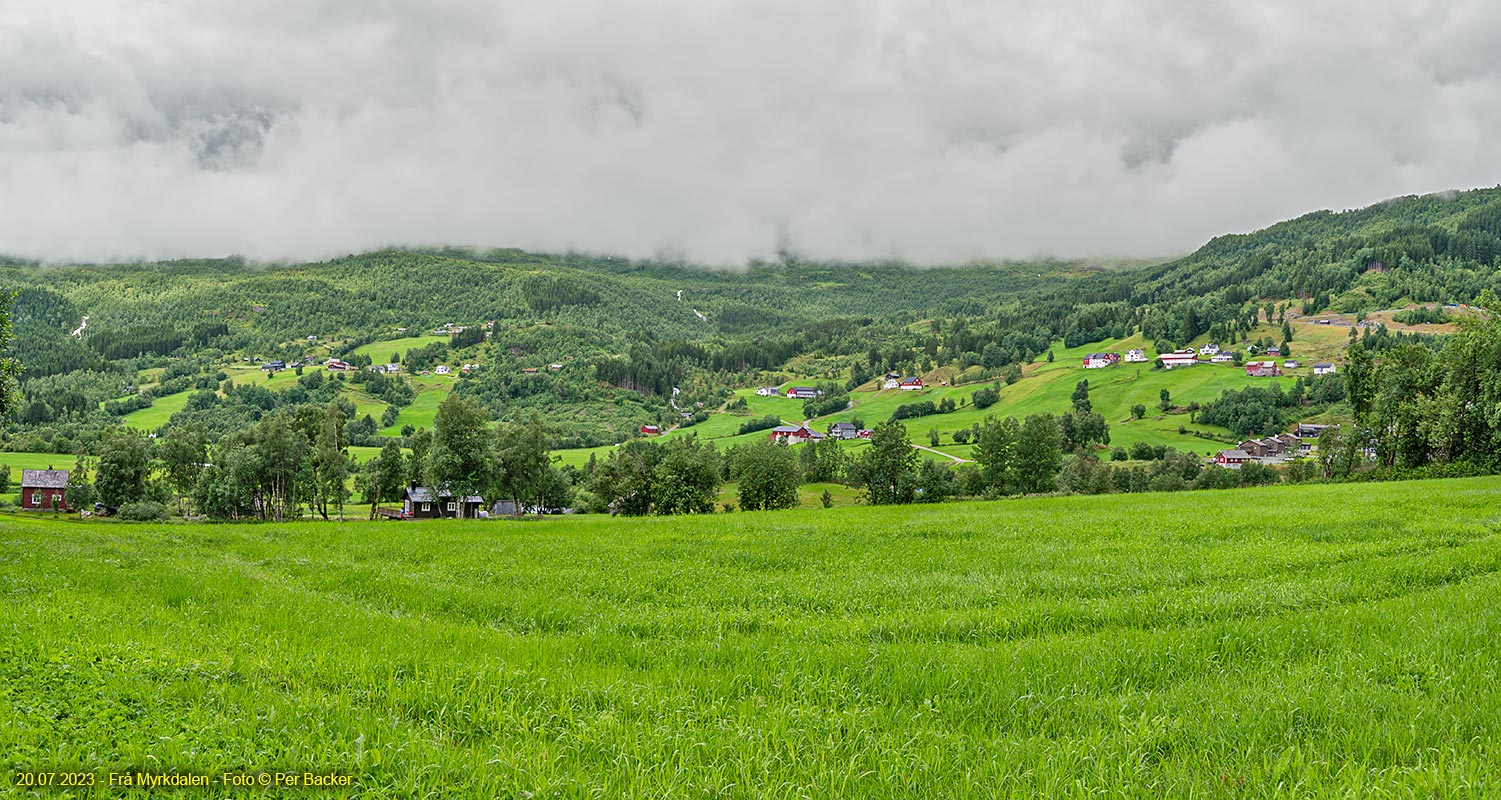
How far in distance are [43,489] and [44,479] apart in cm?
205

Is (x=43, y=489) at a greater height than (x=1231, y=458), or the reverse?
(x=43, y=489)

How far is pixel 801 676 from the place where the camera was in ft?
29.3

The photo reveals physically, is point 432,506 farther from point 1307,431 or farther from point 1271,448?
point 1307,431

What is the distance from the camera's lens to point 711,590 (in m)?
16.1

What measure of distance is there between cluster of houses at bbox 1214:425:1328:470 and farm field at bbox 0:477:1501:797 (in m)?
142

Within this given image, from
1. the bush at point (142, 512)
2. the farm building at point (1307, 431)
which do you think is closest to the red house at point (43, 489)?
the bush at point (142, 512)

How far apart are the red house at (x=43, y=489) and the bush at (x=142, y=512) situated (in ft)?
116

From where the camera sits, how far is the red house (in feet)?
341

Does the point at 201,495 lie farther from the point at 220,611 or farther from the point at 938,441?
the point at 938,441

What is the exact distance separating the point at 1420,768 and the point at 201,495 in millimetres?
113739

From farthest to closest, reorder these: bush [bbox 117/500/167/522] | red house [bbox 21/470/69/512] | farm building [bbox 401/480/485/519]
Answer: farm building [bbox 401/480/485/519]
red house [bbox 21/470/69/512]
bush [bbox 117/500/167/522]

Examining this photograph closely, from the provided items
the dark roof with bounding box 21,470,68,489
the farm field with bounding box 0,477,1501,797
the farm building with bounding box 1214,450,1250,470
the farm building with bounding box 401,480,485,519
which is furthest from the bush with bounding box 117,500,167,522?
the farm building with bounding box 1214,450,1250,470

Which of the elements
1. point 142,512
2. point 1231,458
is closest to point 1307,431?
point 1231,458

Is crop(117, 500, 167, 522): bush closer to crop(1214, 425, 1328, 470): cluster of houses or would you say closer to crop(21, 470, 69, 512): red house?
crop(21, 470, 69, 512): red house
